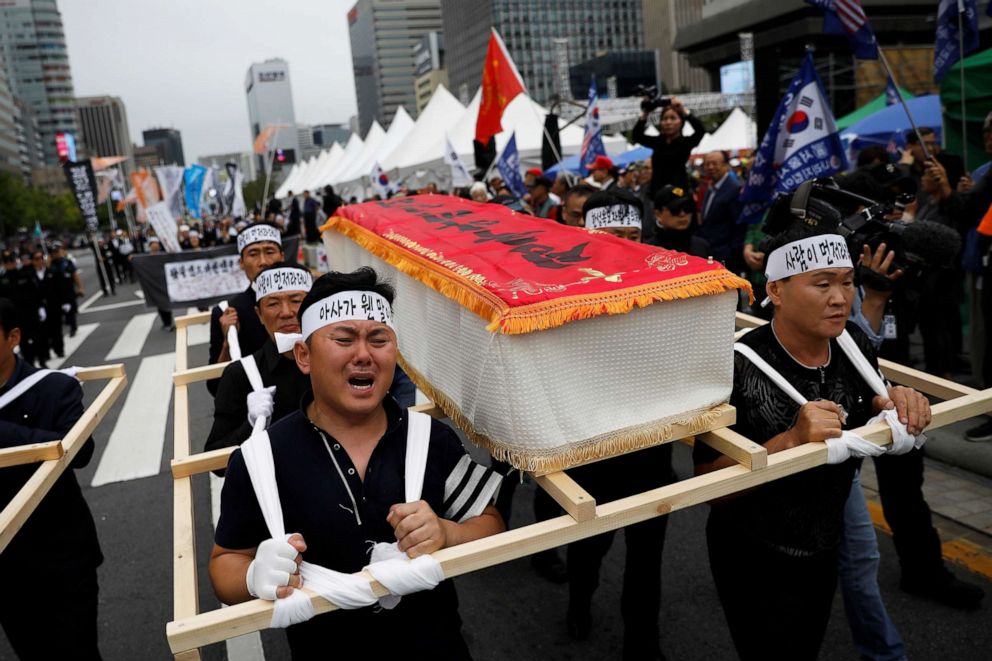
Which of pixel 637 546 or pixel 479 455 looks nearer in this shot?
pixel 637 546

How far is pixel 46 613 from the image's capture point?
2887 millimetres

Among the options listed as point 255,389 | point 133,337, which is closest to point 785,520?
point 255,389

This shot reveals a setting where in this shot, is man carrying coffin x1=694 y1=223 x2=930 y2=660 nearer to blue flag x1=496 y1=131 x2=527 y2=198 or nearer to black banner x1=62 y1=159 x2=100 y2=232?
blue flag x1=496 y1=131 x2=527 y2=198

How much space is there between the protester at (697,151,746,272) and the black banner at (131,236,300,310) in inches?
270

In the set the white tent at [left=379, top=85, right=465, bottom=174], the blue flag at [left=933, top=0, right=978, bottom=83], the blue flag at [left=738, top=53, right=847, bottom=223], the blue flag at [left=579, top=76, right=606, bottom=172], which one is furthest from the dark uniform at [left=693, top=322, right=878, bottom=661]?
the white tent at [left=379, top=85, right=465, bottom=174]

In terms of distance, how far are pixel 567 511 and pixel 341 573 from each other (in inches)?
23.4

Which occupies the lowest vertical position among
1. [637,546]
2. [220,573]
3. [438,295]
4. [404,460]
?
[637,546]

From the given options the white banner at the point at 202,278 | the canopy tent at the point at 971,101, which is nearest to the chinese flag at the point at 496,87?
the canopy tent at the point at 971,101

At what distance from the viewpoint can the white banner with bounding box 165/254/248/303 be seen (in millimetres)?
11414

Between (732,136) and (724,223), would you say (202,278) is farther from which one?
(732,136)

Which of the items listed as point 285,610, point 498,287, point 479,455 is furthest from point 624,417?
point 479,455

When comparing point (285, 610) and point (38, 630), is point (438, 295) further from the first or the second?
point (38, 630)

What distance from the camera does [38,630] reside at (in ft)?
9.50

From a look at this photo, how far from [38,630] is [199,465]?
46.2 inches
